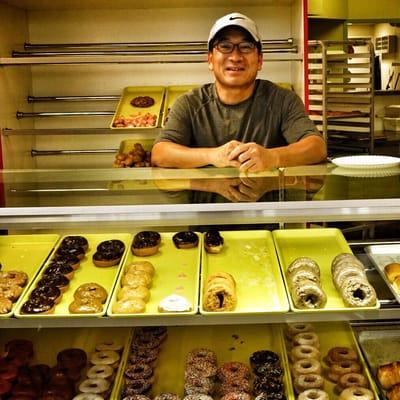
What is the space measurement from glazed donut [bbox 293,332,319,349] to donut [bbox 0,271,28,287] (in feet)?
3.58

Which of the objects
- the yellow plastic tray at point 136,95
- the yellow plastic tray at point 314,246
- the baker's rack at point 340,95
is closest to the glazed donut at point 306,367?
the yellow plastic tray at point 314,246

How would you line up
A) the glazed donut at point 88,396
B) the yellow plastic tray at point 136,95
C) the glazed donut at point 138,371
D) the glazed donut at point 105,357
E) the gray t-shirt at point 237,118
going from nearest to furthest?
the glazed donut at point 88,396, the glazed donut at point 138,371, the glazed donut at point 105,357, the gray t-shirt at point 237,118, the yellow plastic tray at point 136,95

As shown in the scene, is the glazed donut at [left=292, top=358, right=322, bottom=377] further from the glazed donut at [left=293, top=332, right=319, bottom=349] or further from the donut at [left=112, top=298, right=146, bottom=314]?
the donut at [left=112, top=298, right=146, bottom=314]

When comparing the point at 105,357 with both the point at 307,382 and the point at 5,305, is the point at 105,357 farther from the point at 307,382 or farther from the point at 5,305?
the point at 307,382

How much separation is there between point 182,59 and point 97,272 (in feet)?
7.02

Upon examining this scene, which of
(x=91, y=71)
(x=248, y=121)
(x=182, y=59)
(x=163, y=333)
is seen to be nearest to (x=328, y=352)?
(x=163, y=333)

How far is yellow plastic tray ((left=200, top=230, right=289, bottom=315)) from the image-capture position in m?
2.07

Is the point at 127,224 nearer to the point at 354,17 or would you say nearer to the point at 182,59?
the point at 182,59

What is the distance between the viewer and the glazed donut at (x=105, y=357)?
2.36 meters

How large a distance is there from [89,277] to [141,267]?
0.21 metres

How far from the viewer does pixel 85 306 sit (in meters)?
2.03

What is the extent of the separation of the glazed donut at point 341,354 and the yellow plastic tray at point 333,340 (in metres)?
0.04

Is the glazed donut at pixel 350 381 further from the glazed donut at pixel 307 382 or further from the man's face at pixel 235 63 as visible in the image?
the man's face at pixel 235 63

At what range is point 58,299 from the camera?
6.99 feet
